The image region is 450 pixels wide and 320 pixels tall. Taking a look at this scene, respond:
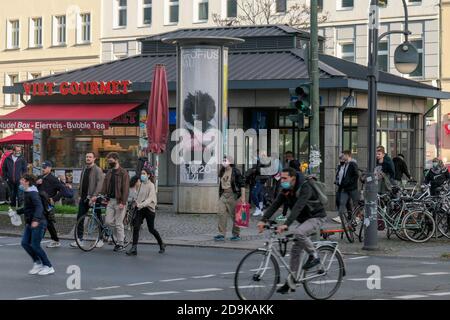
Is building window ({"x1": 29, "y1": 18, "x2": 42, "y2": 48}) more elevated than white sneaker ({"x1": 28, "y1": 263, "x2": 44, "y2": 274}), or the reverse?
building window ({"x1": 29, "y1": 18, "x2": 42, "y2": 48})

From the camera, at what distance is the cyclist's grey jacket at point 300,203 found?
457 inches

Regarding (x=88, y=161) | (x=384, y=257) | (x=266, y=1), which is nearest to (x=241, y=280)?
(x=384, y=257)

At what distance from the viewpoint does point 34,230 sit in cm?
1403

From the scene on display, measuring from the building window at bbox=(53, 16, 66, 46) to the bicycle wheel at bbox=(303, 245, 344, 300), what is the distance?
160ft

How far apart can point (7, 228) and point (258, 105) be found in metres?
8.92

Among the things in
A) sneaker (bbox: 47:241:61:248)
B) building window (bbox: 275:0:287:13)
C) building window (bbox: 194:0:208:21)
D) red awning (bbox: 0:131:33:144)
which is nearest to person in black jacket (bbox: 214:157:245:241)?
sneaker (bbox: 47:241:61:248)

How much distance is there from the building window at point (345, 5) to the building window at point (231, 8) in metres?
5.94

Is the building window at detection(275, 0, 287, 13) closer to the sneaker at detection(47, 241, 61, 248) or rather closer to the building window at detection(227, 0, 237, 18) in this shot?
the building window at detection(227, 0, 237, 18)

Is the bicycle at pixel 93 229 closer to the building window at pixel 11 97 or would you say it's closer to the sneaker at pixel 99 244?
the sneaker at pixel 99 244

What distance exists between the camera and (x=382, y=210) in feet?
64.0

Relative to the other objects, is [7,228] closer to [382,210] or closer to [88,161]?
[88,161]

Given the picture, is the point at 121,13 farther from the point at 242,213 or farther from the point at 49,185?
the point at 49,185

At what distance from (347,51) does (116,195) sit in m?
33.2

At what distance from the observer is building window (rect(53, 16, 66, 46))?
58.8 m
